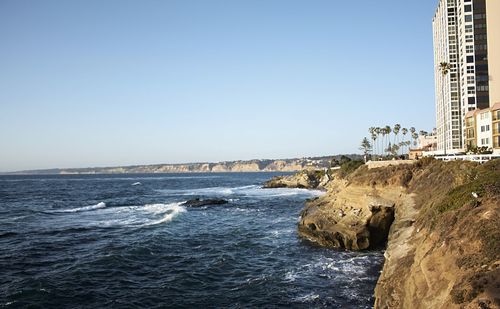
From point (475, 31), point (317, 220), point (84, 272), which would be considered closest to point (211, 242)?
point (317, 220)

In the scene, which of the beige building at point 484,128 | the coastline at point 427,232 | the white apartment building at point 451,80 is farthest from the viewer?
the white apartment building at point 451,80

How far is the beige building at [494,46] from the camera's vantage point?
73.2 metres

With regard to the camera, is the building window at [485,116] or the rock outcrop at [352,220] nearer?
the rock outcrop at [352,220]

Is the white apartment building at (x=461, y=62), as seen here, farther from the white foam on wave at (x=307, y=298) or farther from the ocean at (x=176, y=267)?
the white foam on wave at (x=307, y=298)

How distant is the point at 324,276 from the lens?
2608cm

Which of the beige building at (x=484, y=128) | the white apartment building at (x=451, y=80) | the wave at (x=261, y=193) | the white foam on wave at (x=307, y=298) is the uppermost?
the white apartment building at (x=451, y=80)

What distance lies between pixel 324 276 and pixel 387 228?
1246 centimetres

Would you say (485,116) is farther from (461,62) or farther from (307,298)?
(307,298)

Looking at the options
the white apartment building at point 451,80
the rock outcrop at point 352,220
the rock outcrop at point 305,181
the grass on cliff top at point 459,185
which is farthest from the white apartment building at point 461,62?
the grass on cliff top at point 459,185

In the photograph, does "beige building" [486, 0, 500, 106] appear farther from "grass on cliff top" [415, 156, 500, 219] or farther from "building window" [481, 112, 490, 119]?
"grass on cliff top" [415, 156, 500, 219]

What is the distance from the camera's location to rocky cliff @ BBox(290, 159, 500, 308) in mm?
13411

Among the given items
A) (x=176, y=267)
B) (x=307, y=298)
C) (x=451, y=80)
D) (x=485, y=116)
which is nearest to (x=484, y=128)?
(x=485, y=116)

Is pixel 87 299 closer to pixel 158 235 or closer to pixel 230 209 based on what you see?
pixel 158 235

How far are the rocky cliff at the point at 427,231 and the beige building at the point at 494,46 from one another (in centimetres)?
4777
